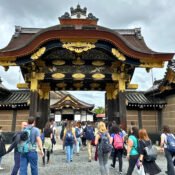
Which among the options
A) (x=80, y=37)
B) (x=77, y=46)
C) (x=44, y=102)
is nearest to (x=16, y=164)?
(x=77, y=46)

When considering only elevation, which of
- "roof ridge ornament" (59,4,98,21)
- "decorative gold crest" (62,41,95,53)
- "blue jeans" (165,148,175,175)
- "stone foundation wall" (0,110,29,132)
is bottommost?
"blue jeans" (165,148,175,175)

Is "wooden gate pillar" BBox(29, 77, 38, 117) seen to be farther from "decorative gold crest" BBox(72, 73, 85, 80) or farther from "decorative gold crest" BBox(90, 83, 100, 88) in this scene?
"decorative gold crest" BBox(90, 83, 100, 88)

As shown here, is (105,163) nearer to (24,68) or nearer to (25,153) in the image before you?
(25,153)

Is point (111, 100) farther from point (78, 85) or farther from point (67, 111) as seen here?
point (67, 111)

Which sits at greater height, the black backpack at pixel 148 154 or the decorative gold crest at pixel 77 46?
the decorative gold crest at pixel 77 46

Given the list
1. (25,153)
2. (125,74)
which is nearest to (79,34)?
(125,74)

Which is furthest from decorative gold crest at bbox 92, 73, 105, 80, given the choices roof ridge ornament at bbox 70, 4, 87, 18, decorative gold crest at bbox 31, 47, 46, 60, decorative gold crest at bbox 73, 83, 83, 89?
roof ridge ornament at bbox 70, 4, 87, 18

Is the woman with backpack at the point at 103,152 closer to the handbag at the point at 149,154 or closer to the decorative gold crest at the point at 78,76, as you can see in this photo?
the handbag at the point at 149,154

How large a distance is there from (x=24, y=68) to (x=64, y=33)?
303 cm

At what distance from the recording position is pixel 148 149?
196 inches

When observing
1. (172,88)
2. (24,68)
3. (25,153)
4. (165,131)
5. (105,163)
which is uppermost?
(24,68)

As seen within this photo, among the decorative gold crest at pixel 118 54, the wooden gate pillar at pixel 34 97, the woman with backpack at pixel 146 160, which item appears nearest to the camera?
the woman with backpack at pixel 146 160

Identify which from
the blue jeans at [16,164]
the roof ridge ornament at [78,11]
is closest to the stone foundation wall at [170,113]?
the roof ridge ornament at [78,11]

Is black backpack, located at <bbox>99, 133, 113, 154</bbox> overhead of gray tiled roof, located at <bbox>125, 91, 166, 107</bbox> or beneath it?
beneath
